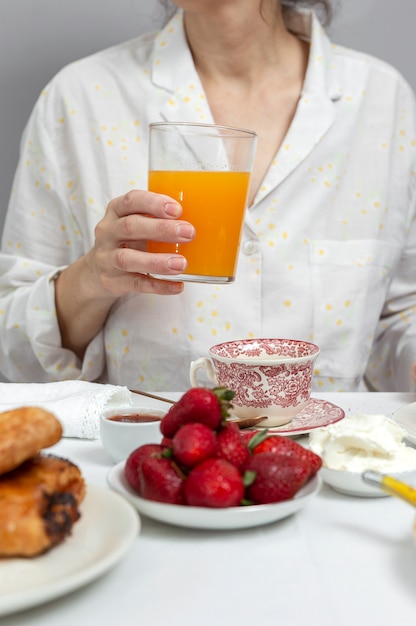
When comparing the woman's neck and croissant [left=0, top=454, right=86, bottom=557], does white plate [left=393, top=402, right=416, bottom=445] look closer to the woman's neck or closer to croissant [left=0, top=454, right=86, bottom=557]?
croissant [left=0, top=454, right=86, bottom=557]

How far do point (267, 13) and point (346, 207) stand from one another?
Result: 19.2 inches

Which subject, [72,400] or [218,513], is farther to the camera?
[72,400]

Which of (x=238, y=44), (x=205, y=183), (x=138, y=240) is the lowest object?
(x=138, y=240)

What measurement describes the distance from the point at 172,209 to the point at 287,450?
20.8 inches

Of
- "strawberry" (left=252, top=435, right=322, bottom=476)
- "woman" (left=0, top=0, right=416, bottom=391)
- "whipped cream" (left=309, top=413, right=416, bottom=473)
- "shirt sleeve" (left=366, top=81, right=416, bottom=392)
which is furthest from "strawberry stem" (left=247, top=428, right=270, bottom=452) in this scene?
"shirt sleeve" (left=366, top=81, right=416, bottom=392)

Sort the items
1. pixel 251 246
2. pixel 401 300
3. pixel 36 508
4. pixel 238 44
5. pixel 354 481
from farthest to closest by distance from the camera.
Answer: pixel 401 300 < pixel 238 44 < pixel 251 246 < pixel 354 481 < pixel 36 508

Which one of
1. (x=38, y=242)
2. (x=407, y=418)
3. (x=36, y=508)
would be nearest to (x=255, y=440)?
(x=36, y=508)

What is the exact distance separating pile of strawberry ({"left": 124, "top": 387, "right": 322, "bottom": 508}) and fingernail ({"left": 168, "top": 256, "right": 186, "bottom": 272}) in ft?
1.45

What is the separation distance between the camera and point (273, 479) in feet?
2.52

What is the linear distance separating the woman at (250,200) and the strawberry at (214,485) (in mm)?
963

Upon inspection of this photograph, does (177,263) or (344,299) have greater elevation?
(177,263)

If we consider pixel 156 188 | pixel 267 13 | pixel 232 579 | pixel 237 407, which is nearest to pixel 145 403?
pixel 237 407

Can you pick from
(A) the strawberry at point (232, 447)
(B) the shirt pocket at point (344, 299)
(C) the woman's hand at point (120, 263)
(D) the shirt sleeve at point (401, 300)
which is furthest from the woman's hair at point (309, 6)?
(A) the strawberry at point (232, 447)

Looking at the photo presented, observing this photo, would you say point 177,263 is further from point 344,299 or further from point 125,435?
point 344,299
